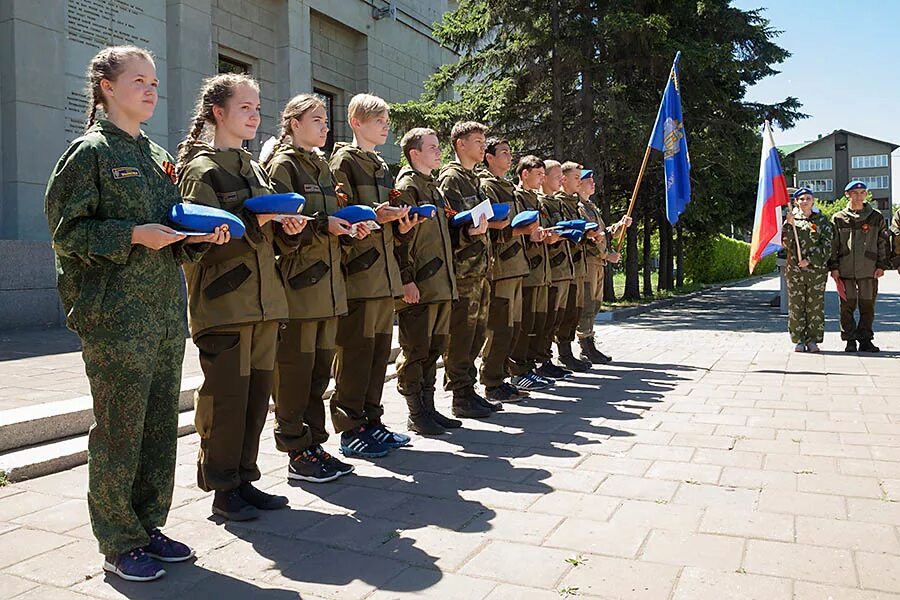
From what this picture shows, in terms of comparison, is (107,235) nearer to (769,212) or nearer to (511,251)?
(511,251)

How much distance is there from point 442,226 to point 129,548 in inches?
129

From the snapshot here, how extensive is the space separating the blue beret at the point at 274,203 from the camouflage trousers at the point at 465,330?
8.36ft

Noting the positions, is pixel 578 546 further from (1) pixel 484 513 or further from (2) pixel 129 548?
(2) pixel 129 548

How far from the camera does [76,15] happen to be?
474 inches

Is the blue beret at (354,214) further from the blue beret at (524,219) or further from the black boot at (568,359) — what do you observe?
the black boot at (568,359)

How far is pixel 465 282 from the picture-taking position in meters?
6.21

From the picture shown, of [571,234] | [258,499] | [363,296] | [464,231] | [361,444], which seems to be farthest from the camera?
[571,234]

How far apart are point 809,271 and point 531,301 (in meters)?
4.75

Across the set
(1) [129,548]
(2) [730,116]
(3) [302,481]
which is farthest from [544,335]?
(2) [730,116]

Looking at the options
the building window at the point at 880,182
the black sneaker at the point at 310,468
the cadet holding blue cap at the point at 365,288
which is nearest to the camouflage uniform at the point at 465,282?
the cadet holding blue cap at the point at 365,288

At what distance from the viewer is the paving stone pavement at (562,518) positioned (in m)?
3.02

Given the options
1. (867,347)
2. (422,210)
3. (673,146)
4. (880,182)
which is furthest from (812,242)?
(880,182)

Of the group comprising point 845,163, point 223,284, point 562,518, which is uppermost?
point 845,163

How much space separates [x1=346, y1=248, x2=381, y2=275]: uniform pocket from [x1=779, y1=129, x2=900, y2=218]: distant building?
316 feet
